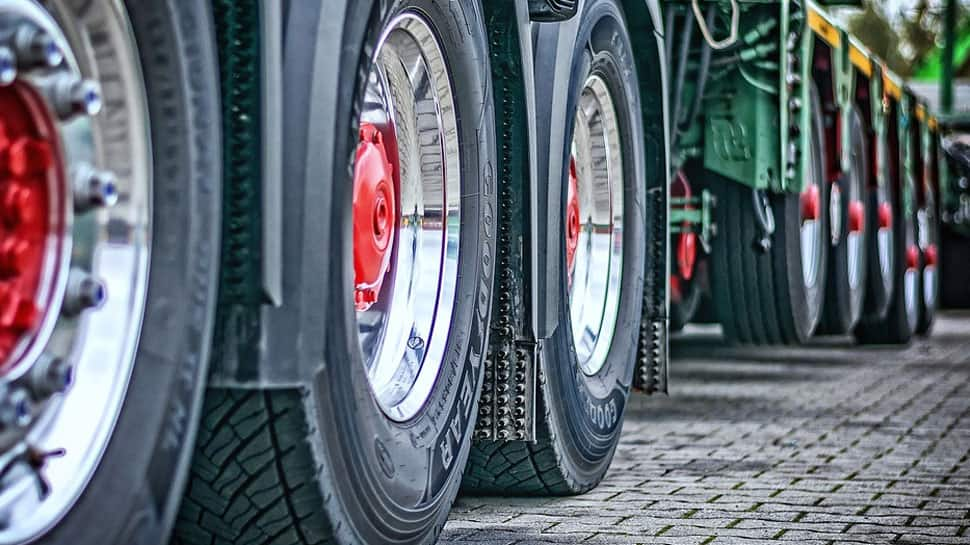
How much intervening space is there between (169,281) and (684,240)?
523 cm

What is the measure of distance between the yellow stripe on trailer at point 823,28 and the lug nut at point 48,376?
21.1 feet

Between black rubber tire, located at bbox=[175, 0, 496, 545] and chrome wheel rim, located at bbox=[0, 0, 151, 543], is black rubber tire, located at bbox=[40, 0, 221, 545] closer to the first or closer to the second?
Answer: chrome wheel rim, located at bbox=[0, 0, 151, 543]

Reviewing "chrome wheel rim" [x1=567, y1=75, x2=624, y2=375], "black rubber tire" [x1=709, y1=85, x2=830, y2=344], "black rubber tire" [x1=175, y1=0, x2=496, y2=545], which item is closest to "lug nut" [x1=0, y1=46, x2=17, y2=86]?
"black rubber tire" [x1=175, y1=0, x2=496, y2=545]

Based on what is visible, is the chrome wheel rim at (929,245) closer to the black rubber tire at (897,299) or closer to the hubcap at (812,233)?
the black rubber tire at (897,299)

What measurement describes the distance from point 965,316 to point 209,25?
1625cm

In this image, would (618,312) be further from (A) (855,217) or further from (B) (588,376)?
(A) (855,217)

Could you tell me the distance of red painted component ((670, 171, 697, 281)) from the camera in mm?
7371

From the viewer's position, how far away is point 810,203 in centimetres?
866

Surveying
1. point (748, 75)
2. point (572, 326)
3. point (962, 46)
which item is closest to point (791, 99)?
point (748, 75)

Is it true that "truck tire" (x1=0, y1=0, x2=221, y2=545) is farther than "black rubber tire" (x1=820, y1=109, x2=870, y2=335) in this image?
No

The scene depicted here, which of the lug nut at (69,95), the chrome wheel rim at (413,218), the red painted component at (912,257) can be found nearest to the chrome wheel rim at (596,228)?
the chrome wheel rim at (413,218)

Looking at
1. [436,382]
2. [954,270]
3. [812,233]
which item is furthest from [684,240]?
[954,270]

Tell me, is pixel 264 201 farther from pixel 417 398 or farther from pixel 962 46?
pixel 962 46

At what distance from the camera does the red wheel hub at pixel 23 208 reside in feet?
6.93
